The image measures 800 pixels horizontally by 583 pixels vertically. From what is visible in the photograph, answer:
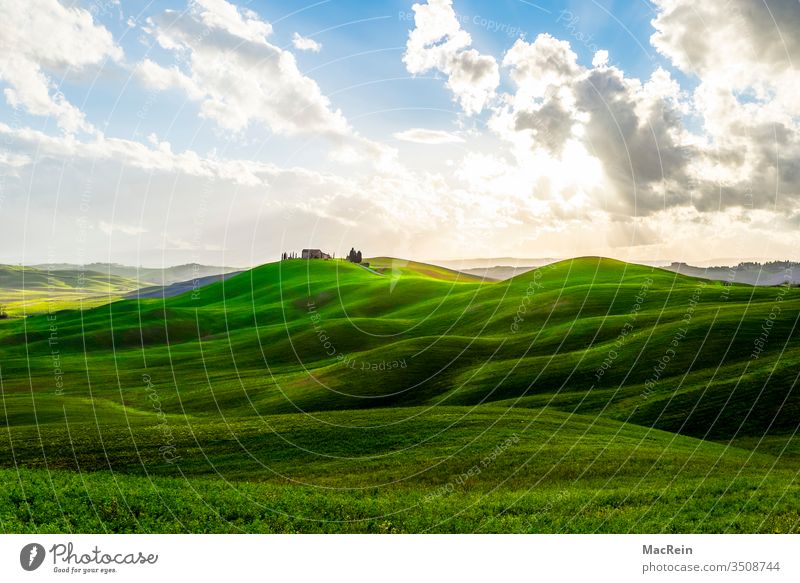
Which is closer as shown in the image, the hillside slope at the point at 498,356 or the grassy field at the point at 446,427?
the grassy field at the point at 446,427

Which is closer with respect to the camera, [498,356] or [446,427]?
[446,427]

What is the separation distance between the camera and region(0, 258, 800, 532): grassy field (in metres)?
24.8

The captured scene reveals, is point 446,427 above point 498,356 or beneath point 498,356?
beneath

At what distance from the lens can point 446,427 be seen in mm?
42531

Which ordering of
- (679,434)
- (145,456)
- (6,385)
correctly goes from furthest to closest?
1. (6,385)
2. (679,434)
3. (145,456)

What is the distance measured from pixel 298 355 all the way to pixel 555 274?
2915 inches

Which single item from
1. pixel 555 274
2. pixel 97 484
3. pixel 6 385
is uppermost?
pixel 555 274

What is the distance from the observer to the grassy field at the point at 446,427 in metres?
24.8

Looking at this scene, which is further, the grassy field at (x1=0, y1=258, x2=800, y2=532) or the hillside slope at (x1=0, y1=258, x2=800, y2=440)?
the hillside slope at (x1=0, y1=258, x2=800, y2=440)

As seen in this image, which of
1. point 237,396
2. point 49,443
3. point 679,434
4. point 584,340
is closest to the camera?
point 49,443

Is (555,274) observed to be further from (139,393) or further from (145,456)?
(145,456)

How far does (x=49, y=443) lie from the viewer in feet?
131

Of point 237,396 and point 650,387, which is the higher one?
point 650,387

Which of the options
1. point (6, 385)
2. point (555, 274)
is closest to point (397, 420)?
point (6, 385)
